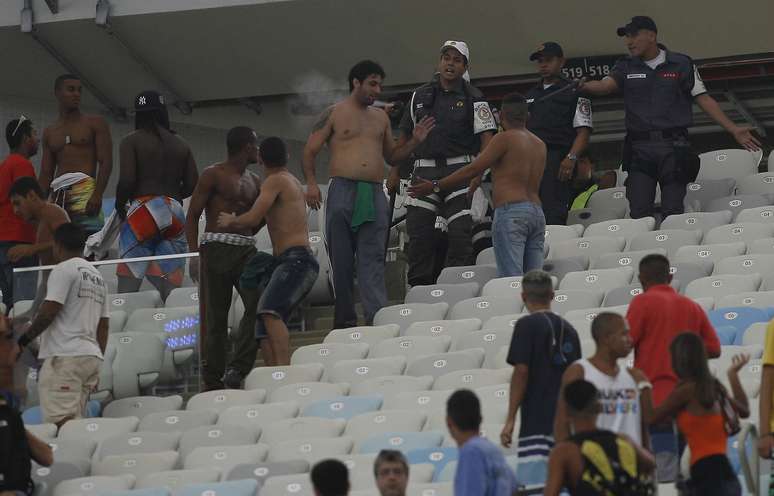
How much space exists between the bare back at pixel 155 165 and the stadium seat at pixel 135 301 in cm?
128

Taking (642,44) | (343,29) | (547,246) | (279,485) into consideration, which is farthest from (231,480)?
(343,29)

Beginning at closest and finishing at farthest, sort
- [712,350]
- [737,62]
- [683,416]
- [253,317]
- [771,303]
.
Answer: [683,416], [712,350], [771,303], [253,317], [737,62]

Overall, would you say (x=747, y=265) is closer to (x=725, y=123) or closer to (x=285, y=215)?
(x=725, y=123)

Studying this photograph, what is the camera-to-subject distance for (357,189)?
11133mm

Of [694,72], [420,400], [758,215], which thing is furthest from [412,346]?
[694,72]

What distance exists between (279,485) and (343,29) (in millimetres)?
9892

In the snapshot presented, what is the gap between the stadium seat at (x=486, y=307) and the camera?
10.5 meters

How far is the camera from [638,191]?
40.1 feet

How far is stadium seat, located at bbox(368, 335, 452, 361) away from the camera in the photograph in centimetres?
996

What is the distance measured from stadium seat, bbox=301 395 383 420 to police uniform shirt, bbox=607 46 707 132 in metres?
3.90

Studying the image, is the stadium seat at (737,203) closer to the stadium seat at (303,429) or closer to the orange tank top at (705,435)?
the stadium seat at (303,429)

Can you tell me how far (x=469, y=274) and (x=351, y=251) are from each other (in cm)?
89

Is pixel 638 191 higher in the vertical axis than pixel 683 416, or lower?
higher

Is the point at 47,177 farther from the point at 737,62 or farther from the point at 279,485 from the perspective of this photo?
the point at 737,62
